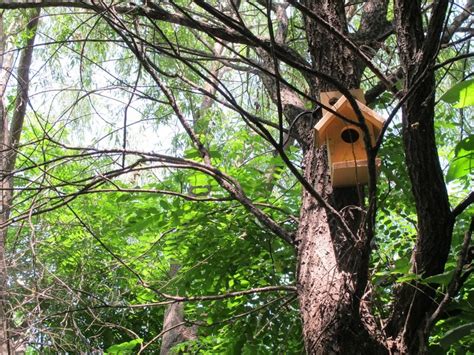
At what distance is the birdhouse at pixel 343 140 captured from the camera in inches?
72.4

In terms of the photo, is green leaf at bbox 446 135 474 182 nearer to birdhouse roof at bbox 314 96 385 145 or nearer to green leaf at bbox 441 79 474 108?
green leaf at bbox 441 79 474 108

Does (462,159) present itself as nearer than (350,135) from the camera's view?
Yes

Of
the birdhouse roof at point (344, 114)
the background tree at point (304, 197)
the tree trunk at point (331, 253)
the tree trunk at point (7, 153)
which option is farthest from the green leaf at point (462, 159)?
the tree trunk at point (7, 153)

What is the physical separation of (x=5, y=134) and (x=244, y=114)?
10.1ft

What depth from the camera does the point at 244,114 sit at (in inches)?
55.6

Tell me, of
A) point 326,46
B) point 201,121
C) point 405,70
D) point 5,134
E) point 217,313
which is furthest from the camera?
point 5,134

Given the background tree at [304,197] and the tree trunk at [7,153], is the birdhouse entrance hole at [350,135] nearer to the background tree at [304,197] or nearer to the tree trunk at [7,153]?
the background tree at [304,197]

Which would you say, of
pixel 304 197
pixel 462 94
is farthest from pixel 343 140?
pixel 462 94

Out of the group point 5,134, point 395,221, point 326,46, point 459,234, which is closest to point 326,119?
point 326,46

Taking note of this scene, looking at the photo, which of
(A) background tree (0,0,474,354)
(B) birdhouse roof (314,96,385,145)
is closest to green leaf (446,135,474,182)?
(A) background tree (0,0,474,354)

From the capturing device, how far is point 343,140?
1923 mm

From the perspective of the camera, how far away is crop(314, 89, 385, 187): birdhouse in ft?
6.03

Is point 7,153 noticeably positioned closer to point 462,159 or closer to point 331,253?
point 331,253

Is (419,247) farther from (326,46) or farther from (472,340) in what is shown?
(326,46)
